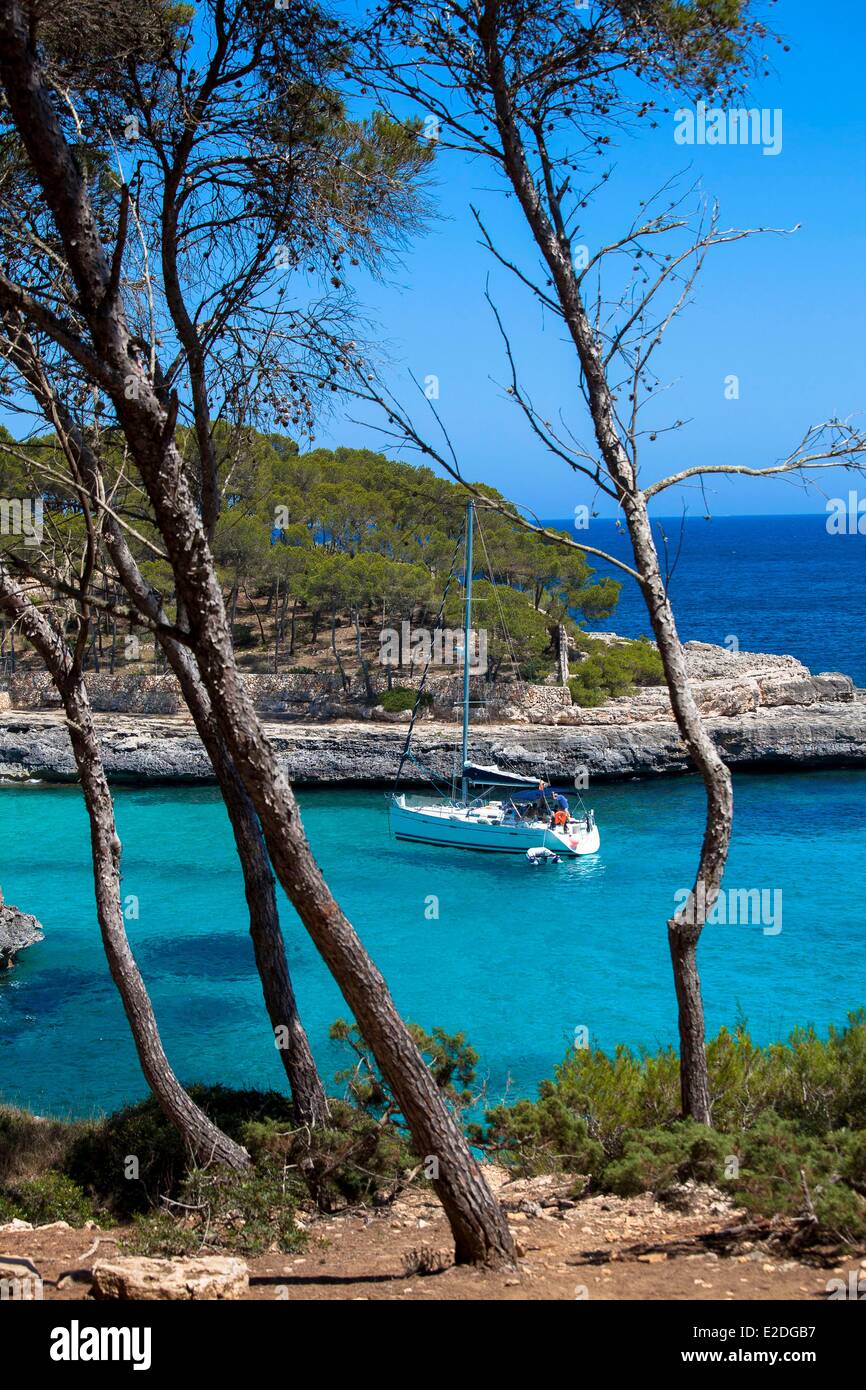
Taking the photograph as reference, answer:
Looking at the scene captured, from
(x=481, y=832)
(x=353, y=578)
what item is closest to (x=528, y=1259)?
(x=481, y=832)

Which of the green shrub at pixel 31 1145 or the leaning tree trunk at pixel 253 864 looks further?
the green shrub at pixel 31 1145

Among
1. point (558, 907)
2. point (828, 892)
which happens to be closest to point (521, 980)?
point (558, 907)

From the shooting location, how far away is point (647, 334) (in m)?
6.39

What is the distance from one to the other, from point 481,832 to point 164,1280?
70.0 feet

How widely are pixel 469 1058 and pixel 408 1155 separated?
1.40m

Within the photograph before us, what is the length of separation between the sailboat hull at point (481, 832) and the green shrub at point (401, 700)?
669 centimetres

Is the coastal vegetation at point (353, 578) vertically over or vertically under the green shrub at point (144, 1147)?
over

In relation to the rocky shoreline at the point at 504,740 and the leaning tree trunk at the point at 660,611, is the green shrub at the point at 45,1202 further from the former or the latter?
the rocky shoreline at the point at 504,740

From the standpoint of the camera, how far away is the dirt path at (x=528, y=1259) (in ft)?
14.7

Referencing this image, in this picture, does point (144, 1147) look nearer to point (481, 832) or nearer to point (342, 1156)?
point (342, 1156)

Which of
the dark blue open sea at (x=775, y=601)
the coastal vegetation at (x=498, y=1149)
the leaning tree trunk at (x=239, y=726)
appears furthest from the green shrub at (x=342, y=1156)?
the dark blue open sea at (x=775, y=601)

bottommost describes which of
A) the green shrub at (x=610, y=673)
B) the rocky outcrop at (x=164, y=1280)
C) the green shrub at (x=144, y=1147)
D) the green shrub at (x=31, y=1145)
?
the green shrub at (x=31, y=1145)

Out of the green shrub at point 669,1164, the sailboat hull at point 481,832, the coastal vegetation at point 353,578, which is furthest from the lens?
the coastal vegetation at point 353,578

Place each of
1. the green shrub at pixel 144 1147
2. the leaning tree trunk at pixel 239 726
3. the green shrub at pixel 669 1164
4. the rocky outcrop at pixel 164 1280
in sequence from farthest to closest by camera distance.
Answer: the green shrub at pixel 144 1147 < the green shrub at pixel 669 1164 < the leaning tree trunk at pixel 239 726 < the rocky outcrop at pixel 164 1280
